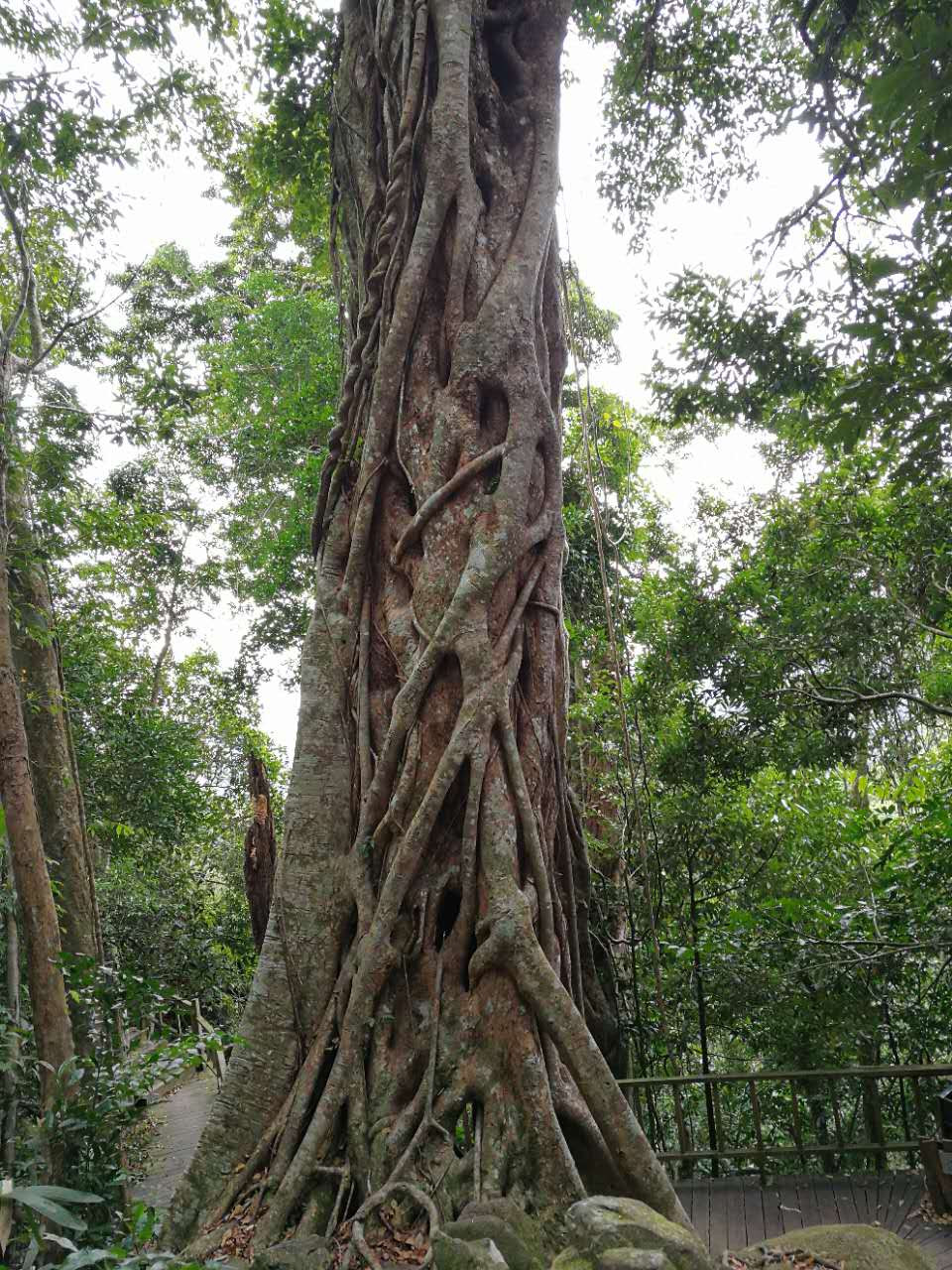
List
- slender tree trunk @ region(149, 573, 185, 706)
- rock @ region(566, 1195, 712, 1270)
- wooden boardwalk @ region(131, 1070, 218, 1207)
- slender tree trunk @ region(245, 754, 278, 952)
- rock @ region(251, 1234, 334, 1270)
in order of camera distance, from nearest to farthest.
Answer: rock @ region(566, 1195, 712, 1270)
rock @ region(251, 1234, 334, 1270)
slender tree trunk @ region(245, 754, 278, 952)
wooden boardwalk @ region(131, 1070, 218, 1207)
slender tree trunk @ region(149, 573, 185, 706)

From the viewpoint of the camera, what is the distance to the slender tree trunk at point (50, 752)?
4.01m

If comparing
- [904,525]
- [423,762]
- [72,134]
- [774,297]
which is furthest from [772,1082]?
[72,134]

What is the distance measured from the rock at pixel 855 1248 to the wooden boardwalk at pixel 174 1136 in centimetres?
257

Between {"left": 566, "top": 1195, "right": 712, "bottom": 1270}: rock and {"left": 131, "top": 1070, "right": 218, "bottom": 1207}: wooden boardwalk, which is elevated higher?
{"left": 566, "top": 1195, "right": 712, "bottom": 1270}: rock

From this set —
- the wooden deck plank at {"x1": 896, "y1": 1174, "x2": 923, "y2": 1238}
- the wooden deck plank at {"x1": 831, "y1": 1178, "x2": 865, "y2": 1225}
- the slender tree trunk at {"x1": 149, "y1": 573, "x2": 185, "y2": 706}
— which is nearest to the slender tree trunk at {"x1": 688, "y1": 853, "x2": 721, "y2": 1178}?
the wooden deck plank at {"x1": 831, "y1": 1178, "x2": 865, "y2": 1225}

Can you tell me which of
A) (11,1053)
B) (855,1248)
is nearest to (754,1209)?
(855,1248)

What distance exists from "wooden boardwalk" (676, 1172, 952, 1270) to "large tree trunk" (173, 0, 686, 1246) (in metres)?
1.12

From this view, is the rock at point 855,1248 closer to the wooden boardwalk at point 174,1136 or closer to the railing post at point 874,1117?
the railing post at point 874,1117

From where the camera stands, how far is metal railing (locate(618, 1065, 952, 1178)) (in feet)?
12.6

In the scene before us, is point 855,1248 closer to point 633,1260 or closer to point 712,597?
point 633,1260

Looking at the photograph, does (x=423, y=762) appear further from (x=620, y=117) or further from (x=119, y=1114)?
(x=620, y=117)

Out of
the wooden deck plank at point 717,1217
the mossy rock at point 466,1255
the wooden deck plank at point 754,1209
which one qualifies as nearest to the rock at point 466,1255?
the mossy rock at point 466,1255

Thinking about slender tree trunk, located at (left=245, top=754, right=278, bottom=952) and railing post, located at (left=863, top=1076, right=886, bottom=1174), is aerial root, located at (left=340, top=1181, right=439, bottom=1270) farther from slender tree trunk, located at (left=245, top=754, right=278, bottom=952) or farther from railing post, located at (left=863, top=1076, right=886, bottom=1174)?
railing post, located at (left=863, top=1076, right=886, bottom=1174)

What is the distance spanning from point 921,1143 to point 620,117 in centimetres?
581
